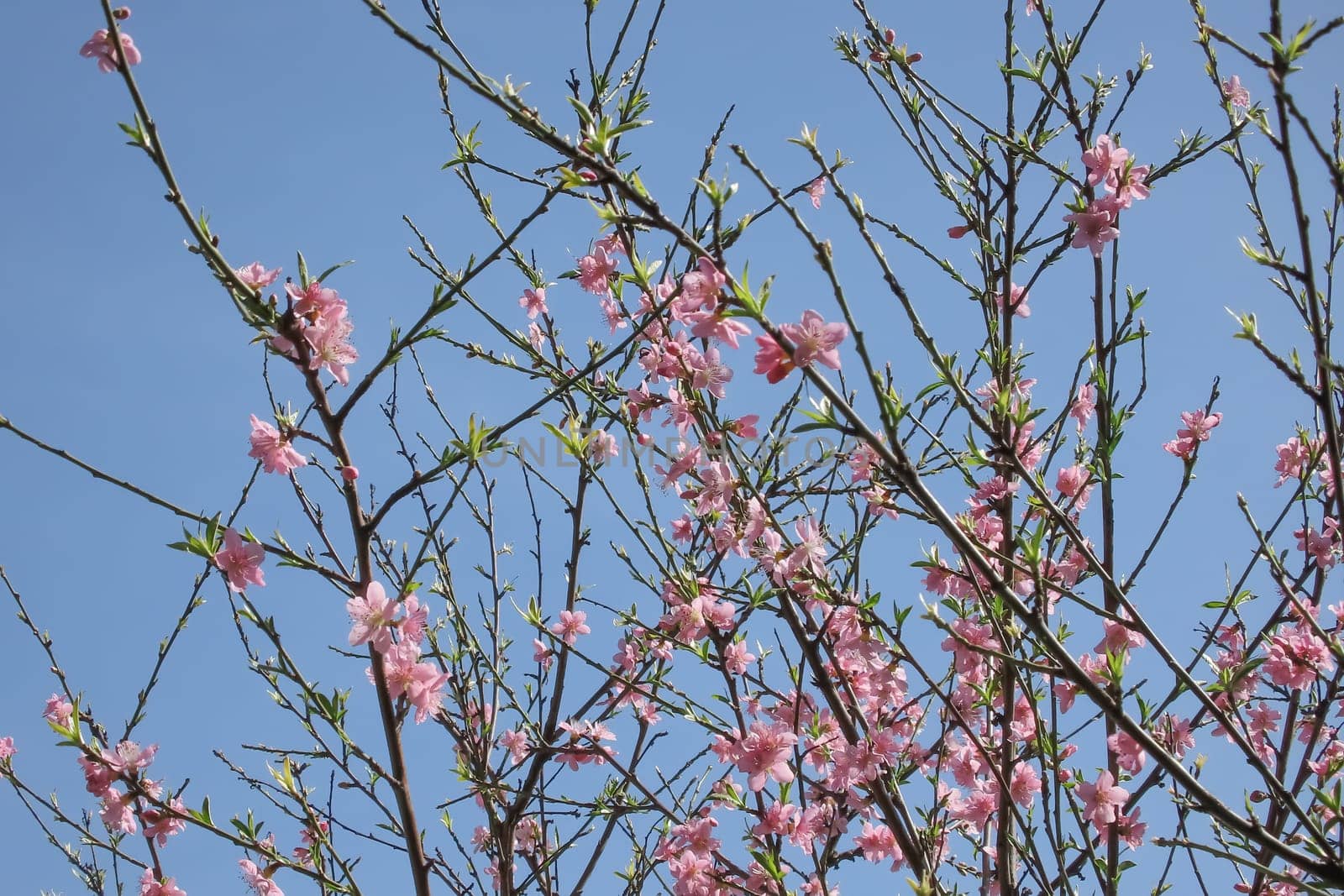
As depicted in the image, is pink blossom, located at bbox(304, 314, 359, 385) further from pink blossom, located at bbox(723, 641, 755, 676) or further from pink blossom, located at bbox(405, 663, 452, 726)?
pink blossom, located at bbox(723, 641, 755, 676)

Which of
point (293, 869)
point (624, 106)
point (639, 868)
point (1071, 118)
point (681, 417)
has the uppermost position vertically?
point (1071, 118)

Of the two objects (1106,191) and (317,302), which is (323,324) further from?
(1106,191)

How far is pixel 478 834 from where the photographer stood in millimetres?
4727

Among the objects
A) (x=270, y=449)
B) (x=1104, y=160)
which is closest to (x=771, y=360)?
(x=270, y=449)

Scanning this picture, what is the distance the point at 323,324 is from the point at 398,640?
0.85 m

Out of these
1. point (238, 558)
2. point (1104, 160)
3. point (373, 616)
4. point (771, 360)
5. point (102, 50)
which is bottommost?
point (373, 616)

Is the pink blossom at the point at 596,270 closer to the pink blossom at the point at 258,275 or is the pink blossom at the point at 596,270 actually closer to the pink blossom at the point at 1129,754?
the pink blossom at the point at 258,275

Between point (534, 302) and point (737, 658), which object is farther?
point (534, 302)

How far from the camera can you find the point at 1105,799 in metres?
3.11

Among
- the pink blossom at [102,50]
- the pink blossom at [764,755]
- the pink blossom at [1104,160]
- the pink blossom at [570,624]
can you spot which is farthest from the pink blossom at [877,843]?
the pink blossom at [102,50]

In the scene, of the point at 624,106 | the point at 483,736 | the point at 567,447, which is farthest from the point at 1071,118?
the point at 483,736

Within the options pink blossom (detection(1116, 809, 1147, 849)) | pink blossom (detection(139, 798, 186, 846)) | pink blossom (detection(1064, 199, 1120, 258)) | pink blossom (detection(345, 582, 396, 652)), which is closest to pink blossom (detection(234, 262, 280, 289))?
pink blossom (detection(345, 582, 396, 652))

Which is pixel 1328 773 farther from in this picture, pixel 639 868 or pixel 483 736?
pixel 483 736

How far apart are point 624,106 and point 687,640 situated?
1806mm
